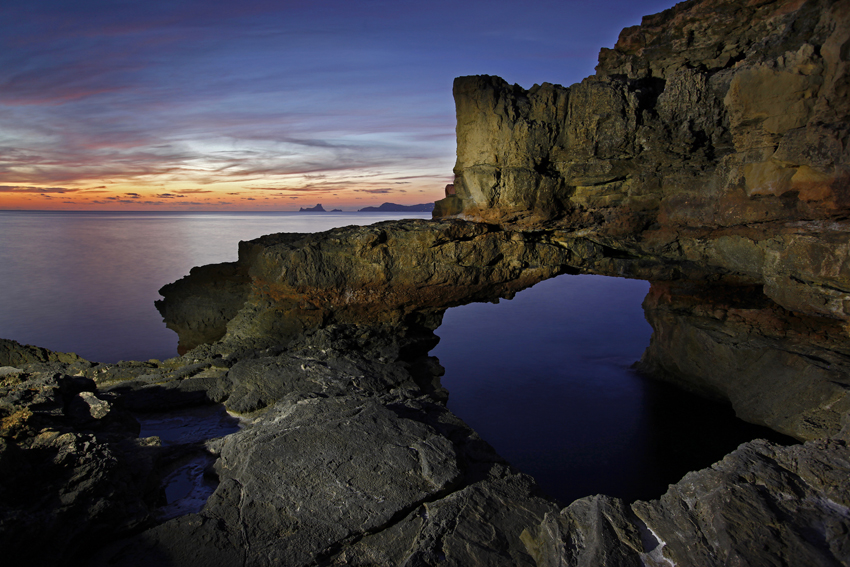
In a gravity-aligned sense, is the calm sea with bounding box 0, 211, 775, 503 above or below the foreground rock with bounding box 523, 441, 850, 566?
below

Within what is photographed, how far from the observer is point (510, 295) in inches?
306

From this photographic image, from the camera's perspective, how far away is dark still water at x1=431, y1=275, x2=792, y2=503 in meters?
8.49

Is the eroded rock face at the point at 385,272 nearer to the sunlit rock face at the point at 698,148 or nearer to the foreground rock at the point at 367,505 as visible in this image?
the sunlit rock face at the point at 698,148

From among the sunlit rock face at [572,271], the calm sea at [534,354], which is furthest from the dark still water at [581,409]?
the sunlit rock face at [572,271]

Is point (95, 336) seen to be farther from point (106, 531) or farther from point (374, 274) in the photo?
point (106, 531)

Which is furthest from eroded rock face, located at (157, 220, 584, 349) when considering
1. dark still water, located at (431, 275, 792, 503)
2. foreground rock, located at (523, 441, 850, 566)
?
foreground rock, located at (523, 441, 850, 566)

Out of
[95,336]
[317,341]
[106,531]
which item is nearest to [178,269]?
[95,336]

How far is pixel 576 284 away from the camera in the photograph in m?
26.4

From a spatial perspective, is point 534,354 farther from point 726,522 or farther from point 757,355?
point 726,522

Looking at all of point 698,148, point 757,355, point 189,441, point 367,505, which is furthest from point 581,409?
point 189,441

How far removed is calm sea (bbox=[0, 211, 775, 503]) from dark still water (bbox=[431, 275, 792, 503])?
4 centimetres

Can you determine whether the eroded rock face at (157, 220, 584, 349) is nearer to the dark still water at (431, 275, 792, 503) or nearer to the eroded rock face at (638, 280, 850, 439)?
the eroded rock face at (638, 280, 850, 439)

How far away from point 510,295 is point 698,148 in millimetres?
3531

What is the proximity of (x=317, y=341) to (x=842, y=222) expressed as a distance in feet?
22.6
